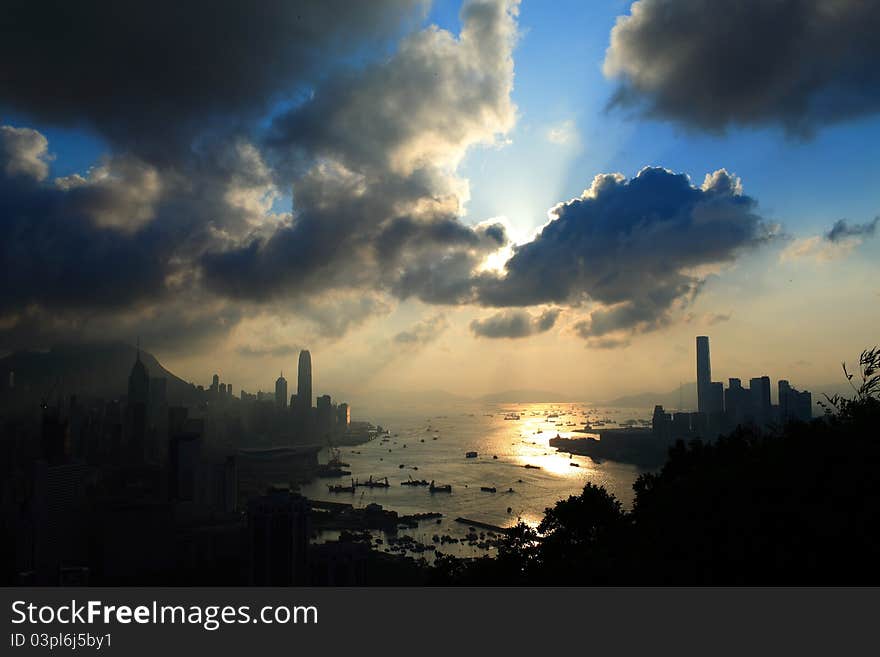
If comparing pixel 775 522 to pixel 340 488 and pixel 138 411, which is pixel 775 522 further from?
pixel 138 411

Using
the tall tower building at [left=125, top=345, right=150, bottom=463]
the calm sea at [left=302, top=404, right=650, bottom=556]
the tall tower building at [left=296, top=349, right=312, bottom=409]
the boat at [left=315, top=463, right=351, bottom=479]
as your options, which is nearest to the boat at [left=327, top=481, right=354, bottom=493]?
the calm sea at [left=302, top=404, right=650, bottom=556]

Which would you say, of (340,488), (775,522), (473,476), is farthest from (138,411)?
(775,522)

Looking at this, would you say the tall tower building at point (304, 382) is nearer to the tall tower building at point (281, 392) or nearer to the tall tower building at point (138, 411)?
the tall tower building at point (281, 392)

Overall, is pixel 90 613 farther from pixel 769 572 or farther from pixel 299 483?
pixel 299 483

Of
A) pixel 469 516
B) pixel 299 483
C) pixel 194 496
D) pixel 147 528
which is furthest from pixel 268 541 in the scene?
pixel 299 483

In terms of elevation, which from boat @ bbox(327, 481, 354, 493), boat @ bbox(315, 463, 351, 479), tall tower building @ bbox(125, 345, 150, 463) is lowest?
boat @ bbox(315, 463, 351, 479)

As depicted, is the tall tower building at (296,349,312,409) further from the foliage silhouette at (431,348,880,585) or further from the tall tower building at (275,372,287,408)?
the foliage silhouette at (431,348,880,585)
